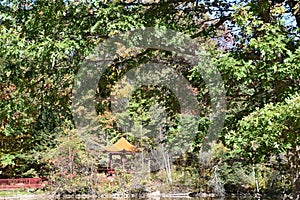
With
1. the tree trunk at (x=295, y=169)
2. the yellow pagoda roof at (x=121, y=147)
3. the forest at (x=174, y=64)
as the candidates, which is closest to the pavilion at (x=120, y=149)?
the yellow pagoda roof at (x=121, y=147)

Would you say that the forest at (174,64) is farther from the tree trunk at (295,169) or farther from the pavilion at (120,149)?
the pavilion at (120,149)

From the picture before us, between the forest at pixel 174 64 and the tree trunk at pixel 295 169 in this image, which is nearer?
the forest at pixel 174 64

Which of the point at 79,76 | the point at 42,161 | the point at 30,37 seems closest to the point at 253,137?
the point at 79,76

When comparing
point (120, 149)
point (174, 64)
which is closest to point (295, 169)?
point (174, 64)

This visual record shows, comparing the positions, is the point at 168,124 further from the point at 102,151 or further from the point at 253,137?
the point at 102,151

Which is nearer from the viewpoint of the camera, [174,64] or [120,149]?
[174,64]

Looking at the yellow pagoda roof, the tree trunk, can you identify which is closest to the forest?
the tree trunk

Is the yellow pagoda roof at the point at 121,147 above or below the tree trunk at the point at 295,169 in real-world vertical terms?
above

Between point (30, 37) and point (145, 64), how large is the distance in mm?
1551

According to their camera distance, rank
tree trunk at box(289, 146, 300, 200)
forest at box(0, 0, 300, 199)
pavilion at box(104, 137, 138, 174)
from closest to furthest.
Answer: forest at box(0, 0, 300, 199), tree trunk at box(289, 146, 300, 200), pavilion at box(104, 137, 138, 174)

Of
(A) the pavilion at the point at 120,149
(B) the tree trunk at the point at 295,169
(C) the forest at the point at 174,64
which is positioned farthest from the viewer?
(A) the pavilion at the point at 120,149

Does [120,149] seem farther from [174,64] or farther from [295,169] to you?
[295,169]

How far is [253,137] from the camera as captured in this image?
4145mm

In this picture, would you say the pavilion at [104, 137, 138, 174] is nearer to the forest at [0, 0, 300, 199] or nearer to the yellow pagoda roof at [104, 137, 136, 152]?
the yellow pagoda roof at [104, 137, 136, 152]
